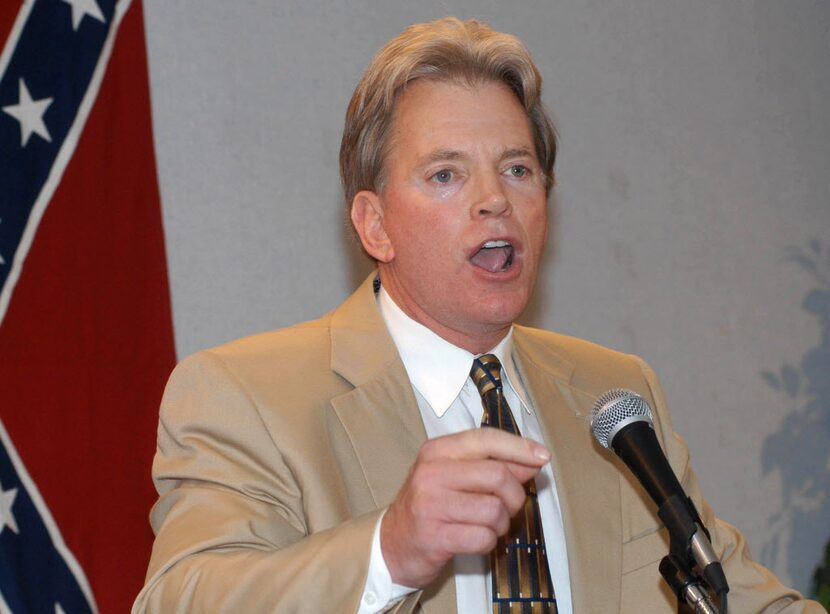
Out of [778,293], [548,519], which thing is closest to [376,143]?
[548,519]

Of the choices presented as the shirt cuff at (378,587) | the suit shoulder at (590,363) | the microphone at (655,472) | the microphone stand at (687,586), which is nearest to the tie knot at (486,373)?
the suit shoulder at (590,363)

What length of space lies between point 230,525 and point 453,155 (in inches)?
35.1

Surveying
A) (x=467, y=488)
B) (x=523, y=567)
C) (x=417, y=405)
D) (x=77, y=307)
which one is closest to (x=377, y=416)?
(x=417, y=405)

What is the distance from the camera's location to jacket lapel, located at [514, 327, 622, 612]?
223 cm

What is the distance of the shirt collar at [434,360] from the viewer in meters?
2.34

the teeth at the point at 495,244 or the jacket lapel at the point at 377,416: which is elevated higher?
the teeth at the point at 495,244

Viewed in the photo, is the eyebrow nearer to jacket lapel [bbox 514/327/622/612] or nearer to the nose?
the nose

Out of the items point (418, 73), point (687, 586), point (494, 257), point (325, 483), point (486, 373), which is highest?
point (418, 73)

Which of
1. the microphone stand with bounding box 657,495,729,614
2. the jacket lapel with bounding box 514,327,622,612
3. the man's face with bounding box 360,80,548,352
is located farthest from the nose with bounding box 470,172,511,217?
the microphone stand with bounding box 657,495,729,614

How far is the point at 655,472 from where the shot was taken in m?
1.68

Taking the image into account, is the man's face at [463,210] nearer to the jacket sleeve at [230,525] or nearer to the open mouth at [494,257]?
the open mouth at [494,257]

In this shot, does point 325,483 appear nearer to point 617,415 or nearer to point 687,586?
point 617,415

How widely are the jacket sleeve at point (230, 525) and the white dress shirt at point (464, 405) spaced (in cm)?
34

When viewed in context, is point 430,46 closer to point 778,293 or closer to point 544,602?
point 544,602
